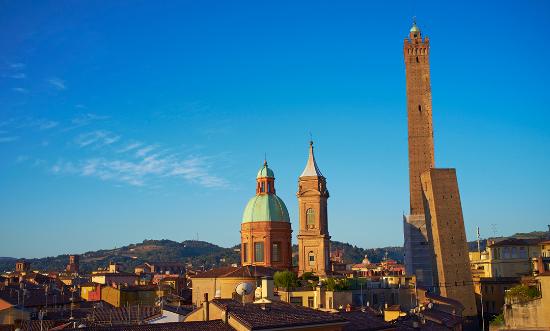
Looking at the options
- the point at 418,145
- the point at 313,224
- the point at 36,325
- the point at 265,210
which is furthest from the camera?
the point at 418,145

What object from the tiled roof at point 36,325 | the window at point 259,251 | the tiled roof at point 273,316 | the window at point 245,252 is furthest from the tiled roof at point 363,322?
the window at point 245,252

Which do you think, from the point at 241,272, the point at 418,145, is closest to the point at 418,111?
the point at 418,145

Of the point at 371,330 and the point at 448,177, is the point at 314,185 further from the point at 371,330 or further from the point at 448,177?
the point at 371,330

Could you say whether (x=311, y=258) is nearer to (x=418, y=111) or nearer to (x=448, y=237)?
(x=448, y=237)

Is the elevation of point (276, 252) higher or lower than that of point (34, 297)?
higher

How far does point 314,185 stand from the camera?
78.3 meters

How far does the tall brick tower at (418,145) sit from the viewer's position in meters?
76.2

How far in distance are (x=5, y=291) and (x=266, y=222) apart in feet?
90.4

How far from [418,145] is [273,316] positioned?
192 ft

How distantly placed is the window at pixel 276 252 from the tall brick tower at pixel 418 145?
48.0 ft

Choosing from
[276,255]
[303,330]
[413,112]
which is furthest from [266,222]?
[303,330]

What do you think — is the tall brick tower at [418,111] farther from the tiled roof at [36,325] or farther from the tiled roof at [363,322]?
the tiled roof at [36,325]

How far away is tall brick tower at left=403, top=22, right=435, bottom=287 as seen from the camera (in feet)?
250

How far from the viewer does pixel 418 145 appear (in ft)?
269
